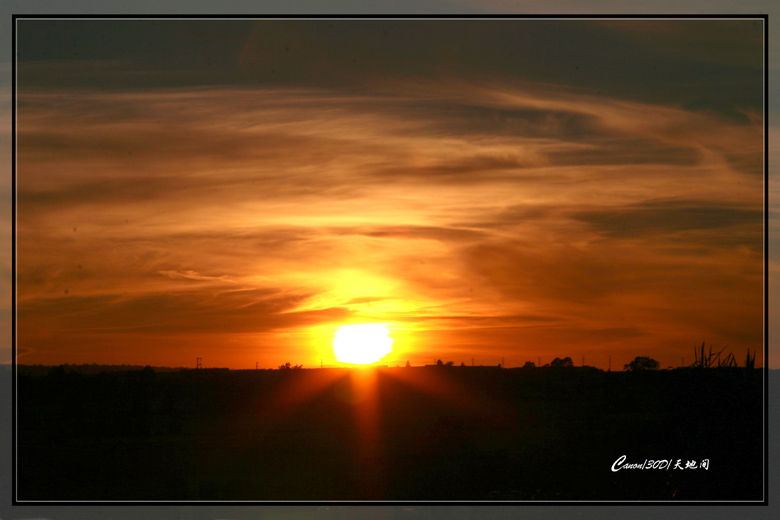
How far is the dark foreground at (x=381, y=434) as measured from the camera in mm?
24795

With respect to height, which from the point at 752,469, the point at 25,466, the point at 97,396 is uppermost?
the point at 752,469

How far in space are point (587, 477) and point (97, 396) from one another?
29101 millimetres

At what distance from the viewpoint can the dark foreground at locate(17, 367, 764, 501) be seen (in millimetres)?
24795

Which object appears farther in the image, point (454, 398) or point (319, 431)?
point (454, 398)

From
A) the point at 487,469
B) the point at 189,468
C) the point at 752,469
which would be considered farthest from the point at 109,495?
the point at 752,469

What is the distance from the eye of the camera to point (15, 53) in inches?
492

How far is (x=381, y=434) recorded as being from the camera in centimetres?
3794

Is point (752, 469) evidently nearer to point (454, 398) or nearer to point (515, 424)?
point (515, 424)

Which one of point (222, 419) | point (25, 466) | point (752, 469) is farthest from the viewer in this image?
point (222, 419)
